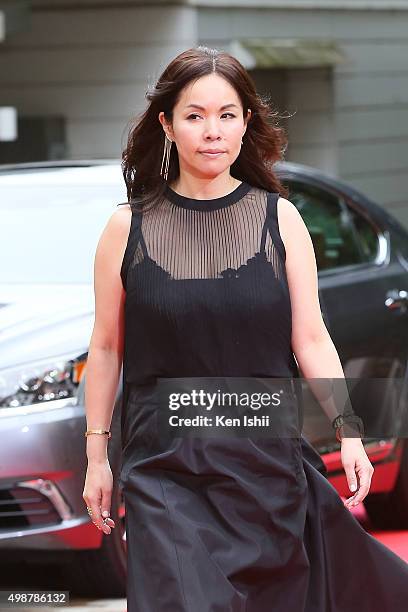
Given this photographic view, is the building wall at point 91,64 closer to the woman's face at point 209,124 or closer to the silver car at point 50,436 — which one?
the silver car at point 50,436

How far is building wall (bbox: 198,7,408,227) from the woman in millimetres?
11669

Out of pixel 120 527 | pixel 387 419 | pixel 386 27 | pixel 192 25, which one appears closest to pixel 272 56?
pixel 192 25

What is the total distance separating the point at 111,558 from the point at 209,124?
2.01 meters

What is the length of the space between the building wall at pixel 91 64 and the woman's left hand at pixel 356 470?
10.8m

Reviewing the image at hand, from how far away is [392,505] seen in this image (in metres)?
6.13

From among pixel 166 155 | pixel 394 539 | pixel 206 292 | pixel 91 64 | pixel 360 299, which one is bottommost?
pixel 394 539

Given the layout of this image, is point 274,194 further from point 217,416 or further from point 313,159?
point 313,159

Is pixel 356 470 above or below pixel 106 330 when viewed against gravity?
below

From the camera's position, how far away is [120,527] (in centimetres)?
482

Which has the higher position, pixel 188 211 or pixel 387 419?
pixel 188 211

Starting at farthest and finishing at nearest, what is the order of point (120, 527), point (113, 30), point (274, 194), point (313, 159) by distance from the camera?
point (313, 159) → point (113, 30) → point (120, 527) → point (274, 194)

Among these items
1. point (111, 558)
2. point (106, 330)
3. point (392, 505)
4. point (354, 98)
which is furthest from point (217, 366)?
point (354, 98)

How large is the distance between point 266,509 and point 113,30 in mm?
11277

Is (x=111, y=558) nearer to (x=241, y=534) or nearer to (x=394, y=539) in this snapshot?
(x=394, y=539)
